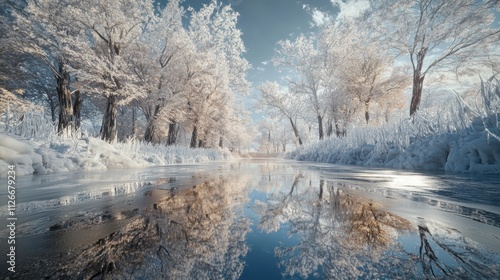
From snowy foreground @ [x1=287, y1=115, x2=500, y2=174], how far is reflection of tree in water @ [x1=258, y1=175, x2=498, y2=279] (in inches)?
167

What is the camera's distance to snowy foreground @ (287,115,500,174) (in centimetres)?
385

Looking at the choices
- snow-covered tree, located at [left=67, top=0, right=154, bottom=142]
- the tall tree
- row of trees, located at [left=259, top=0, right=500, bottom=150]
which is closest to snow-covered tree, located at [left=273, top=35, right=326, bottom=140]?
row of trees, located at [left=259, top=0, right=500, bottom=150]

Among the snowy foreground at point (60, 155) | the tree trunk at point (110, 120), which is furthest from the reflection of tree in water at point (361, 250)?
the tree trunk at point (110, 120)

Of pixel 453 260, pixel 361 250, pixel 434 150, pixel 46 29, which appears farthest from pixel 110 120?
pixel 434 150

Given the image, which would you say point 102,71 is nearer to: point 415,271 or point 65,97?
point 65,97

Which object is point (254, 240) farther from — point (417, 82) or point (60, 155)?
point (417, 82)

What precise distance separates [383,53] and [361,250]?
1567 centimetres

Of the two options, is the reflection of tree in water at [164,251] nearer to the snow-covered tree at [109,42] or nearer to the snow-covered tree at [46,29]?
the snow-covered tree at [109,42]

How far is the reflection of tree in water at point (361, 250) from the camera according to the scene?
67cm

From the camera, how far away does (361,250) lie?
827 mm

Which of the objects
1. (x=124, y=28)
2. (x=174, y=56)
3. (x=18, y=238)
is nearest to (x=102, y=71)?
(x=124, y=28)

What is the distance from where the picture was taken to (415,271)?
0.67 meters

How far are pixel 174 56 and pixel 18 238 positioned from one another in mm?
12835

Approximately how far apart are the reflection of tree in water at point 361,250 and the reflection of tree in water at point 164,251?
0.63 feet
